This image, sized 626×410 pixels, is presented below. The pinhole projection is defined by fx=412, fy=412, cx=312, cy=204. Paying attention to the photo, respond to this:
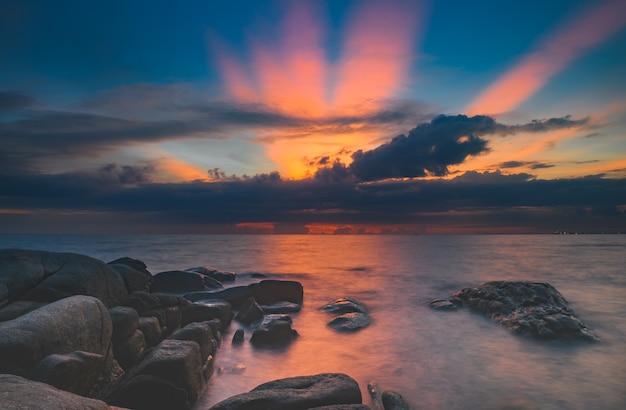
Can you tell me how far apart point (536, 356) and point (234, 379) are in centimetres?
906

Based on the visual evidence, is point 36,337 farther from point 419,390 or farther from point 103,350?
point 419,390

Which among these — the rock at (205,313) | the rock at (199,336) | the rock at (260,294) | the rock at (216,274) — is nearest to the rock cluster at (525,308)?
the rock at (260,294)

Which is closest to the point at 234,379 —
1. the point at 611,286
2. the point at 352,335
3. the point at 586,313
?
the point at 352,335

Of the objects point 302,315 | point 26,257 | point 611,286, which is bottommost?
point 611,286

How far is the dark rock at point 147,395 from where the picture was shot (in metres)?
7.74

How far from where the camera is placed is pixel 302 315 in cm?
1908

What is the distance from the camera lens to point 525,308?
1684 centimetres

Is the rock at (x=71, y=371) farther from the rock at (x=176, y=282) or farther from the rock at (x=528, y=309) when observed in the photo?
the rock at (x=176, y=282)

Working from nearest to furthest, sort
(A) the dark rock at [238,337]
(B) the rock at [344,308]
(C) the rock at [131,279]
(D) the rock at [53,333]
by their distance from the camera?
1. (D) the rock at [53,333]
2. (A) the dark rock at [238,337]
3. (C) the rock at [131,279]
4. (B) the rock at [344,308]

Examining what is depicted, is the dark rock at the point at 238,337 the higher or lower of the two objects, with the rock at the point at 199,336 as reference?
lower

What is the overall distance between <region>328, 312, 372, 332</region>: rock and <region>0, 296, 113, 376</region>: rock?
9170mm

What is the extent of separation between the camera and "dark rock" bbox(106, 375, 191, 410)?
25.4ft

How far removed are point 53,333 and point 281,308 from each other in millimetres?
12636

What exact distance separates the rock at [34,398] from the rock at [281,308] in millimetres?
14013
